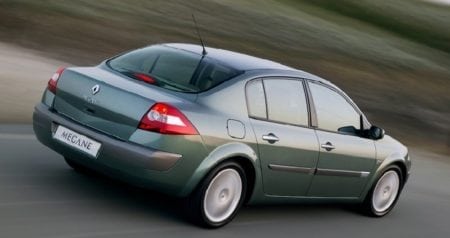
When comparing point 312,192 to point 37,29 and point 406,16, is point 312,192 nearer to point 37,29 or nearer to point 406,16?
point 37,29

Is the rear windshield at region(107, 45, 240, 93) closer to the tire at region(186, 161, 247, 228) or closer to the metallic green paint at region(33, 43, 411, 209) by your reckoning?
the metallic green paint at region(33, 43, 411, 209)

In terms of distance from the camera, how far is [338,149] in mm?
7934

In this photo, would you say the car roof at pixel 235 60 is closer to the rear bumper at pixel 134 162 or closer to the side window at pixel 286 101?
the side window at pixel 286 101

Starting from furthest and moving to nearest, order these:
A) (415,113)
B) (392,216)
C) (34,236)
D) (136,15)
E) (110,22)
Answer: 1. (136,15)
2. (110,22)
3. (415,113)
4. (392,216)
5. (34,236)

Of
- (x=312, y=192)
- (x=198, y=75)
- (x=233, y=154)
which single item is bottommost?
(x=312, y=192)

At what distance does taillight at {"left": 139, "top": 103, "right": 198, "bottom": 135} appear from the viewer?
6484mm

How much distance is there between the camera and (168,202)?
25.1ft

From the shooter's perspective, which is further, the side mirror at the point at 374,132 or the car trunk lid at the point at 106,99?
the side mirror at the point at 374,132

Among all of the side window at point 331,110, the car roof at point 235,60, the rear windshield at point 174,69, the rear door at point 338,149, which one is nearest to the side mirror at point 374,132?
the rear door at point 338,149

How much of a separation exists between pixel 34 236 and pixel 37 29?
545 inches

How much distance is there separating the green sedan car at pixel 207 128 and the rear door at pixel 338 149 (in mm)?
12

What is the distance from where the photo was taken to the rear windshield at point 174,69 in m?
7.03

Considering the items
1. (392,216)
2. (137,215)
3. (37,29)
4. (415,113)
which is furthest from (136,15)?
(137,215)

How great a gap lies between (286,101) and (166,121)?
1.42 metres
